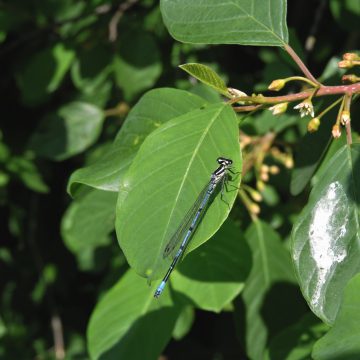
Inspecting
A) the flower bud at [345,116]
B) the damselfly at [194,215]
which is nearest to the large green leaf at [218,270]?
the damselfly at [194,215]

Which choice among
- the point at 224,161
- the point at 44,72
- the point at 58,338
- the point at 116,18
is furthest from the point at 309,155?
the point at 58,338

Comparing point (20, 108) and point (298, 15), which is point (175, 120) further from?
point (20, 108)

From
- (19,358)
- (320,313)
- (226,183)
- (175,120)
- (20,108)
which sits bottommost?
(19,358)

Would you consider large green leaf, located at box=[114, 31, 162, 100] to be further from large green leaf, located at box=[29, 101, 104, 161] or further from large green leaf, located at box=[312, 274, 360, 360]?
large green leaf, located at box=[312, 274, 360, 360]

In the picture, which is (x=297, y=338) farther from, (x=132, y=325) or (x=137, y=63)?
(x=137, y=63)

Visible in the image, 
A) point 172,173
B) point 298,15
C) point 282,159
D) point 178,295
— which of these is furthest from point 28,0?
point 172,173

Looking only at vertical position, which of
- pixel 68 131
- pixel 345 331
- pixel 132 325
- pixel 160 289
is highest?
pixel 345 331
